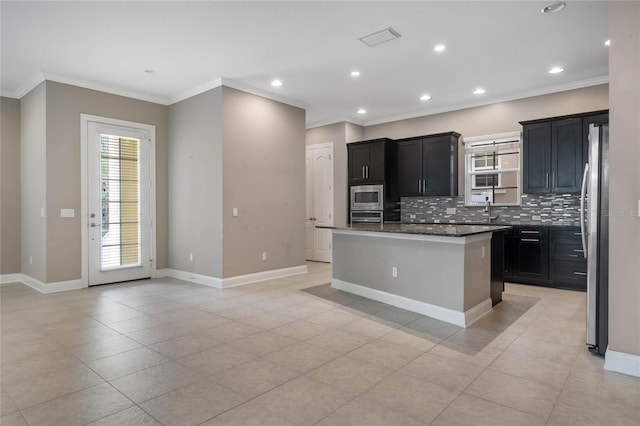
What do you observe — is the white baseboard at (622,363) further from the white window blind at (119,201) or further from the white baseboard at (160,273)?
the white window blind at (119,201)

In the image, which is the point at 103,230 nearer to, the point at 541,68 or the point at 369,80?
the point at 369,80

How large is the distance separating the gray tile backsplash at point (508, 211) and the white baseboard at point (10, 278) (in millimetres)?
6667

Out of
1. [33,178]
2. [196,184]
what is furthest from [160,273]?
[33,178]

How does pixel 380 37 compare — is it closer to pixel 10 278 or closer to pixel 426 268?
pixel 426 268

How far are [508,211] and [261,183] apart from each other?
162 inches

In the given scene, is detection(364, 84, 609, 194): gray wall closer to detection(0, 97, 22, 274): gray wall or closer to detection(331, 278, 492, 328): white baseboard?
detection(331, 278, 492, 328): white baseboard

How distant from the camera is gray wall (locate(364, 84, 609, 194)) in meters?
5.45

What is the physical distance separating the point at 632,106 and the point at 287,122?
15.6ft

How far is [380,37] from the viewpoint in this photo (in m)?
4.02

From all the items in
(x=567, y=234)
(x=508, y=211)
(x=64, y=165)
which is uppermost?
(x=64, y=165)

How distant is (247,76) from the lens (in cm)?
525

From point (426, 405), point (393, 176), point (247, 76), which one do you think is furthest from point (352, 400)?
point (393, 176)

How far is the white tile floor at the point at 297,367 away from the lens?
2.13 meters

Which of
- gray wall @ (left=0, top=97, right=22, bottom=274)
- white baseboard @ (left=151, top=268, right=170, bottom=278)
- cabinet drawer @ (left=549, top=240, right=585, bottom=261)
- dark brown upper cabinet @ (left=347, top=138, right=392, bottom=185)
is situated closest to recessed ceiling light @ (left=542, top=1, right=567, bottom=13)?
cabinet drawer @ (left=549, top=240, right=585, bottom=261)
